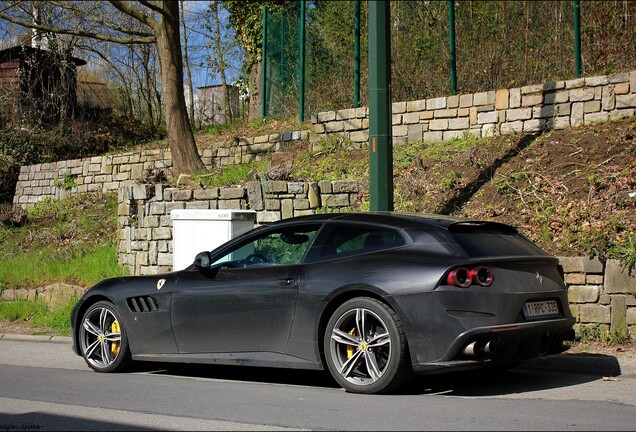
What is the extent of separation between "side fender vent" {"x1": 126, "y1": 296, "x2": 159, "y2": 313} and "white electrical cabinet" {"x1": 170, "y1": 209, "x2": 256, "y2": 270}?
3073 millimetres

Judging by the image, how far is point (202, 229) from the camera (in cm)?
1119

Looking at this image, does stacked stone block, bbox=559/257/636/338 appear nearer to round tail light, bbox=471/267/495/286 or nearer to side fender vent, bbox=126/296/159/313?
round tail light, bbox=471/267/495/286

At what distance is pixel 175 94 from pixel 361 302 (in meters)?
11.5

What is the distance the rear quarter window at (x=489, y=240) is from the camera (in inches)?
255

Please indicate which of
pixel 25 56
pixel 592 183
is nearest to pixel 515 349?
pixel 592 183

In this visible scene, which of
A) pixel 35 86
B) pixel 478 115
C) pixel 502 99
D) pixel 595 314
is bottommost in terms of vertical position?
pixel 595 314

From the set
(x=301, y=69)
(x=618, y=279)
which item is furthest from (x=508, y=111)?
(x=618, y=279)

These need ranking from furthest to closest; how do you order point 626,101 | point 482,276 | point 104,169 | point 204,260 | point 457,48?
1. point 104,169
2. point 457,48
3. point 626,101
4. point 204,260
5. point 482,276

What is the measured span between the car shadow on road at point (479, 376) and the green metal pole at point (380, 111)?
2.55 metres

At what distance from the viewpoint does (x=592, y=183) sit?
36.1 ft

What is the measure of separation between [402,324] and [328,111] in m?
10.4

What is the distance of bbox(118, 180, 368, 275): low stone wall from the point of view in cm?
1245

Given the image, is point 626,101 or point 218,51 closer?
point 626,101

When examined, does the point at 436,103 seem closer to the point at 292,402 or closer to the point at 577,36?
the point at 577,36
